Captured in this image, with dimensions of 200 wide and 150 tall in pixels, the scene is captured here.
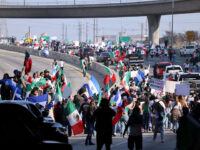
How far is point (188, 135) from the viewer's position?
9523 mm

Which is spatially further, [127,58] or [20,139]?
[127,58]

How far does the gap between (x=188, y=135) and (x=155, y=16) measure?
80.8 meters

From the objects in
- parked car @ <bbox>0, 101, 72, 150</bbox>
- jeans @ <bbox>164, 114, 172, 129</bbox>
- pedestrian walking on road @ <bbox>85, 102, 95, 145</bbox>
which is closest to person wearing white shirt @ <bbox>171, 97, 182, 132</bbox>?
jeans @ <bbox>164, 114, 172, 129</bbox>

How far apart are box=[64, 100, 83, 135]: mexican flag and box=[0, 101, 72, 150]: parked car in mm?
7793

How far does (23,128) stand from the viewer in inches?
349

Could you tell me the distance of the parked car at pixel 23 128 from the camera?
8.77 m

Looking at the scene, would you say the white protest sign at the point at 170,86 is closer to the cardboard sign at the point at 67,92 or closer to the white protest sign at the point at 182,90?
the white protest sign at the point at 182,90

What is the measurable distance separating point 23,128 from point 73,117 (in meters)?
9.83

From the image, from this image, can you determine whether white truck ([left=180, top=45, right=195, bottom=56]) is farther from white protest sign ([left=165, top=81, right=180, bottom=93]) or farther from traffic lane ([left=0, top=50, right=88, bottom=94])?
white protest sign ([left=165, top=81, right=180, bottom=93])

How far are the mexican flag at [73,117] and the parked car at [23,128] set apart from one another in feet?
25.6

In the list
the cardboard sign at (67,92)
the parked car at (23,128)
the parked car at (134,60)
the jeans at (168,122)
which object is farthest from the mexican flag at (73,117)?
the parked car at (134,60)

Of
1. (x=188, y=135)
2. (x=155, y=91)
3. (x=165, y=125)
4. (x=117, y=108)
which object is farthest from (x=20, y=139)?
(x=155, y=91)

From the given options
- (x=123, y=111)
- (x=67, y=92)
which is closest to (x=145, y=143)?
(x=123, y=111)

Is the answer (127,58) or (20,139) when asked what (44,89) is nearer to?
(20,139)
